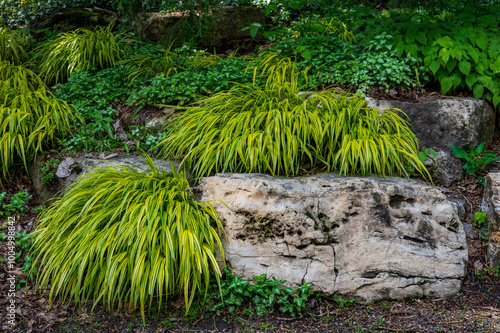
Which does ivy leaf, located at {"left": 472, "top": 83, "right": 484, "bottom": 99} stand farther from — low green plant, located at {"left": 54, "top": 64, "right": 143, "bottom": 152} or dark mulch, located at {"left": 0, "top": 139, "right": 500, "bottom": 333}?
low green plant, located at {"left": 54, "top": 64, "right": 143, "bottom": 152}

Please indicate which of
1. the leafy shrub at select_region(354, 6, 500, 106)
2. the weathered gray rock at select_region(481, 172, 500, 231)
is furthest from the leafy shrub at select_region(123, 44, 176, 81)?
the weathered gray rock at select_region(481, 172, 500, 231)

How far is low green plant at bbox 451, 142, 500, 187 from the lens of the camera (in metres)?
3.72

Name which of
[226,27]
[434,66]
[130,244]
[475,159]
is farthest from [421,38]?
[130,244]

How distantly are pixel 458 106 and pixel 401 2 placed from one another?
1207mm

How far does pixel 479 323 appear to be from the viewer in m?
2.53

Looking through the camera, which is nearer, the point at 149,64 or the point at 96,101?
the point at 96,101

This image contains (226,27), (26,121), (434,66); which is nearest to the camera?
(26,121)

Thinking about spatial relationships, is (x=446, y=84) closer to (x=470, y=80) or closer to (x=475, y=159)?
(x=470, y=80)

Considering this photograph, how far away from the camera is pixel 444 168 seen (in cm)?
376

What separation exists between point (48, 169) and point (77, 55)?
1785mm

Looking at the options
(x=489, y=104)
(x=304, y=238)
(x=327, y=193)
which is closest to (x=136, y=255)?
(x=304, y=238)

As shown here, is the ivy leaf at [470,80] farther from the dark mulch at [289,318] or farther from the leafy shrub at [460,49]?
the dark mulch at [289,318]

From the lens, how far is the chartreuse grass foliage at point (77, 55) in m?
4.73

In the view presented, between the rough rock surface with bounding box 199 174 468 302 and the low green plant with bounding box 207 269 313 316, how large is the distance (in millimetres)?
77
